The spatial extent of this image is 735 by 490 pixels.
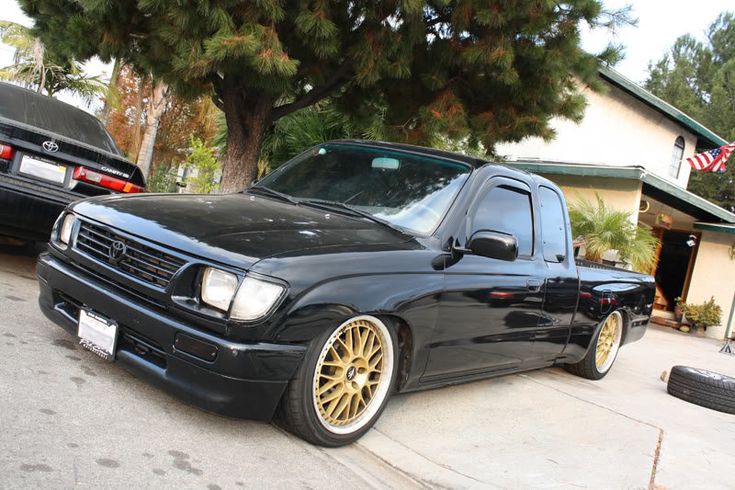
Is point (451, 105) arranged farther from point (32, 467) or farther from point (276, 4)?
point (32, 467)

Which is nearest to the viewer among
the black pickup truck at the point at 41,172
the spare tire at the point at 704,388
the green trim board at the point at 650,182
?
the black pickup truck at the point at 41,172

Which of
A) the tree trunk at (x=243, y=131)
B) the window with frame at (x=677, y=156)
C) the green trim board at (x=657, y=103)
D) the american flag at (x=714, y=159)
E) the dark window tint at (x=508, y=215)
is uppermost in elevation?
the green trim board at (x=657, y=103)

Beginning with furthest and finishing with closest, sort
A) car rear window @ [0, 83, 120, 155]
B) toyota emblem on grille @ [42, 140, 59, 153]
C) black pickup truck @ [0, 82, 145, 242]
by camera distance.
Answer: car rear window @ [0, 83, 120, 155], toyota emblem on grille @ [42, 140, 59, 153], black pickup truck @ [0, 82, 145, 242]

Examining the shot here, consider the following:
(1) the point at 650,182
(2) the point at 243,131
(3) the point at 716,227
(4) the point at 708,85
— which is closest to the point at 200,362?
(2) the point at 243,131

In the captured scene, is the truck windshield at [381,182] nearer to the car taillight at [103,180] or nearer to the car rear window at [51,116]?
the car taillight at [103,180]

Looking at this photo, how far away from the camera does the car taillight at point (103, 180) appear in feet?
17.1

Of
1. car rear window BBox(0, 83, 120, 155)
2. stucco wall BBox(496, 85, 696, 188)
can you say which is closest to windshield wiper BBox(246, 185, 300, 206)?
car rear window BBox(0, 83, 120, 155)

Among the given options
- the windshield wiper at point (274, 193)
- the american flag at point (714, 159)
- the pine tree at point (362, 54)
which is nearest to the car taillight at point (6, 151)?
the pine tree at point (362, 54)

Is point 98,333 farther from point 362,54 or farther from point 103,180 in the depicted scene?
point 362,54

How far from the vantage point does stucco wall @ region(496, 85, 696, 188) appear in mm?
17594

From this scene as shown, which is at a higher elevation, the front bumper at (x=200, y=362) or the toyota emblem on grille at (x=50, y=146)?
the toyota emblem on grille at (x=50, y=146)

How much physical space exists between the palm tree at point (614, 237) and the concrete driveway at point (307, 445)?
6.56 m

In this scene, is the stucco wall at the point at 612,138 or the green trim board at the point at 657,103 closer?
the green trim board at the point at 657,103

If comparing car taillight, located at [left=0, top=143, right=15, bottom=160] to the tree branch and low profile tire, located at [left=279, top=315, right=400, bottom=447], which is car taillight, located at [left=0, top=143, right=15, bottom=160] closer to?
low profile tire, located at [left=279, top=315, right=400, bottom=447]
